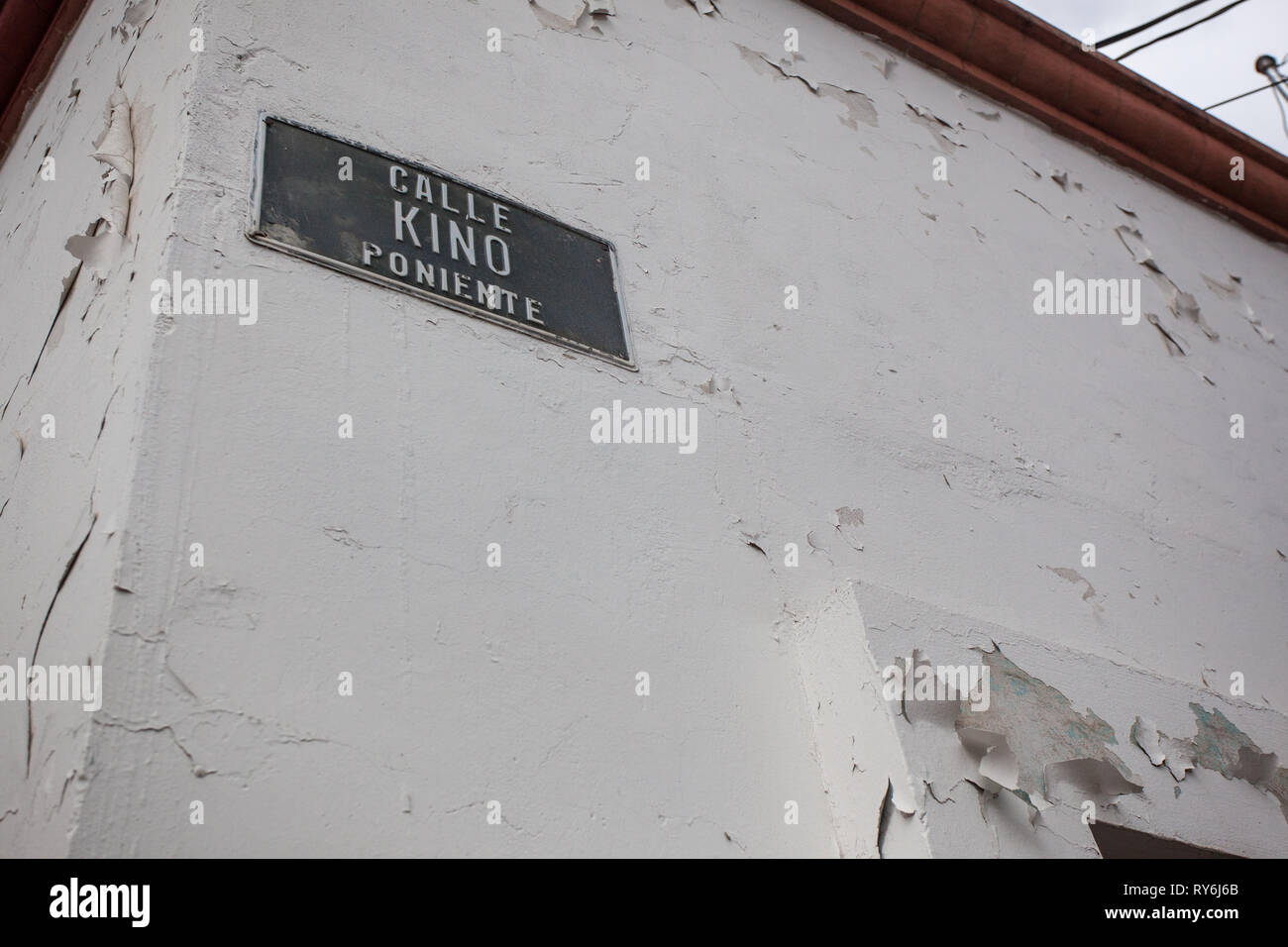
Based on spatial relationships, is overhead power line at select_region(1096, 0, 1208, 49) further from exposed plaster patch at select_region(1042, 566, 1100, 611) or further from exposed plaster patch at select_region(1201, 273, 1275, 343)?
exposed plaster patch at select_region(1042, 566, 1100, 611)

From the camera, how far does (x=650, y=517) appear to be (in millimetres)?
1650

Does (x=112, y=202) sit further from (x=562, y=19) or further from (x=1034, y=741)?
(x=1034, y=741)

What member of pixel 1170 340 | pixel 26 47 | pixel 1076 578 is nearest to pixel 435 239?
pixel 1076 578

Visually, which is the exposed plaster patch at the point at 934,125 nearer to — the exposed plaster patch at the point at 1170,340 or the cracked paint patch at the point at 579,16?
the exposed plaster patch at the point at 1170,340

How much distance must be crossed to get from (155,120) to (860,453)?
132 centimetres

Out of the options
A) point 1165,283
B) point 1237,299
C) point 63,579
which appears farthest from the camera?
point 1237,299

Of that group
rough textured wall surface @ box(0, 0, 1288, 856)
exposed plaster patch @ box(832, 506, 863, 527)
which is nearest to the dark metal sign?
rough textured wall surface @ box(0, 0, 1288, 856)

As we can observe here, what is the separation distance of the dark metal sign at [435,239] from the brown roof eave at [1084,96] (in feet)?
4.96

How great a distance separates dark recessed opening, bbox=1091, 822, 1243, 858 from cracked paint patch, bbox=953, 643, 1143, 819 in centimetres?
6

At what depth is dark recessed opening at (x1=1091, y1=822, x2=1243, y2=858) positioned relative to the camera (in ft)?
5.36

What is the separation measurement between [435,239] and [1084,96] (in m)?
2.44

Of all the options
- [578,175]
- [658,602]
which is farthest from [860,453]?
[578,175]

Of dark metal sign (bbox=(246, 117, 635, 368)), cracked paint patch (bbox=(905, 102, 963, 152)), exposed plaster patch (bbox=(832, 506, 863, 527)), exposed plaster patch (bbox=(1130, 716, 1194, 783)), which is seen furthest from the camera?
cracked paint patch (bbox=(905, 102, 963, 152))

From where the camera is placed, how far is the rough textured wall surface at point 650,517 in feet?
4.06
